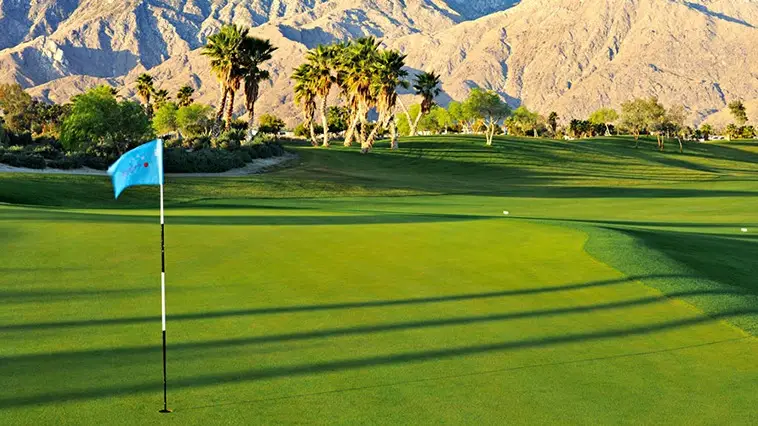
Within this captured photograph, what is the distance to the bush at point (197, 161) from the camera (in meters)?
56.0

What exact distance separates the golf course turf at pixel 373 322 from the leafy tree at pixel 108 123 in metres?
39.6

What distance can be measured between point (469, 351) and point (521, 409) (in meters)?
2.12

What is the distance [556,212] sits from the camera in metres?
40.2

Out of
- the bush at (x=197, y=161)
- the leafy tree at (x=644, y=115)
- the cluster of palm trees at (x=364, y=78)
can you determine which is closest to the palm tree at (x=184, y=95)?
the cluster of palm trees at (x=364, y=78)

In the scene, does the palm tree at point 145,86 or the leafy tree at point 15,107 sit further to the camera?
the leafy tree at point 15,107

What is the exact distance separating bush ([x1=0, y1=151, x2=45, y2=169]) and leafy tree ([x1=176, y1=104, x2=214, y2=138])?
8179 cm

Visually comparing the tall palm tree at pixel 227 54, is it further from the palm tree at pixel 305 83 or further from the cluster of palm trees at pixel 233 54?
the palm tree at pixel 305 83

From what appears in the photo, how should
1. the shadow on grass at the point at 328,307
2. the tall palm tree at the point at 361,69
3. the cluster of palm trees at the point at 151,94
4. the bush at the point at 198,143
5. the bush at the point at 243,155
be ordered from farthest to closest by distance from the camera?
the cluster of palm trees at the point at 151,94, the tall palm tree at the point at 361,69, the bush at the point at 198,143, the bush at the point at 243,155, the shadow on grass at the point at 328,307

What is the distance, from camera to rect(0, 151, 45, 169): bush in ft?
161

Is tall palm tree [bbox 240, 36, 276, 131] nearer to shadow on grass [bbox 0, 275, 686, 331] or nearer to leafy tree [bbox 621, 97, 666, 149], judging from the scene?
leafy tree [bbox 621, 97, 666, 149]

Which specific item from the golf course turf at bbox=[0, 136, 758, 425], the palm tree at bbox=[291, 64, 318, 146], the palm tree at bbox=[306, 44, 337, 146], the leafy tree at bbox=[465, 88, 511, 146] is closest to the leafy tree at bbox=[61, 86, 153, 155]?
the palm tree at bbox=[306, 44, 337, 146]

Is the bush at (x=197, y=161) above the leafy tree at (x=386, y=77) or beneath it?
beneath

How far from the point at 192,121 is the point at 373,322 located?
130766 millimetres

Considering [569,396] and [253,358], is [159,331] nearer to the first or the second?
[253,358]
